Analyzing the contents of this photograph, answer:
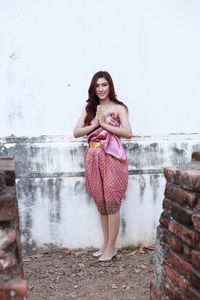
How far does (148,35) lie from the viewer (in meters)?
4.14

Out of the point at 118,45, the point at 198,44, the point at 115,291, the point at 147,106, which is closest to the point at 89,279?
the point at 115,291

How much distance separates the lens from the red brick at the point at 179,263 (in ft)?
6.11

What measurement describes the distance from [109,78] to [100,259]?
197 cm

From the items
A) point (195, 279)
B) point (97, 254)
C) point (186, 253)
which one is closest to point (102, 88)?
point (97, 254)

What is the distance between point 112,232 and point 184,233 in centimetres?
200

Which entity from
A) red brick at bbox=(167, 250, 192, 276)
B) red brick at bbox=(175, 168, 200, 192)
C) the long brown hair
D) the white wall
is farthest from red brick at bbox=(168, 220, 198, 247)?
the white wall

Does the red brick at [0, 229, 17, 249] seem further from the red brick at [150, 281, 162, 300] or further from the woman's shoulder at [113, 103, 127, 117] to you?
the woman's shoulder at [113, 103, 127, 117]

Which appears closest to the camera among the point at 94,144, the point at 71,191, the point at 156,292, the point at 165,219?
the point at 165,219

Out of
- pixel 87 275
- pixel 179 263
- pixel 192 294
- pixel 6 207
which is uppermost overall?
pixel 6 207

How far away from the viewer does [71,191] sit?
404 cm

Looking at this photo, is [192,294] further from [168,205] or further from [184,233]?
[168,205]

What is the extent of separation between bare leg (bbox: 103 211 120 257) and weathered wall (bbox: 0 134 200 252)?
0.31m

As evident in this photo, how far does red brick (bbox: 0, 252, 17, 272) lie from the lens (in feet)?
4.59

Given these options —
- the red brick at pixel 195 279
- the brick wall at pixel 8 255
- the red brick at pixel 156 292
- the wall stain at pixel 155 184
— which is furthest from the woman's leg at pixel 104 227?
the brick wall at pixel 8 255
